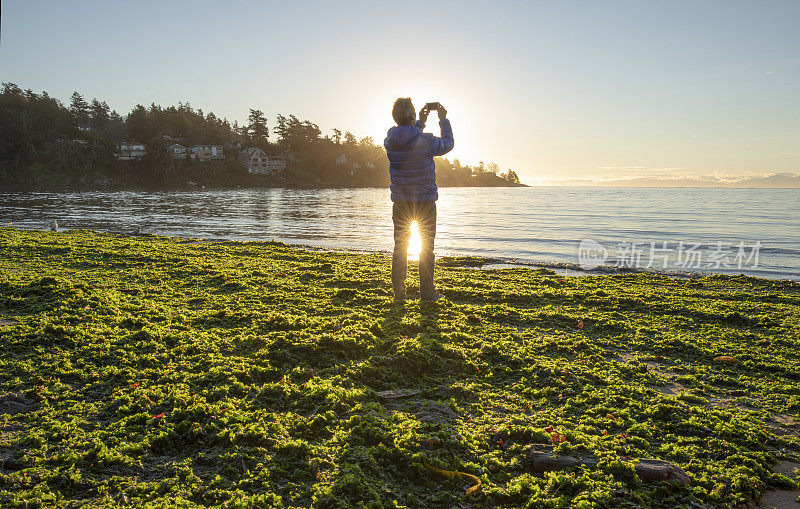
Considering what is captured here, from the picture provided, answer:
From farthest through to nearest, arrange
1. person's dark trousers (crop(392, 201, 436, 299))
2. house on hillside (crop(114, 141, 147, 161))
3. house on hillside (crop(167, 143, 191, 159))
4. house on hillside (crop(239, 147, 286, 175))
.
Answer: house on hillside (crop(239, 147, 286, 175)) → house on hillside (crop(167, 143, 191, 159)) → house on hillside (crop(114, 141, 147, 161)) → person's dark trousers (crop(392, 201, 436, 299))

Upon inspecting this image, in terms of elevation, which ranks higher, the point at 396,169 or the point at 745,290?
the point at 396,169

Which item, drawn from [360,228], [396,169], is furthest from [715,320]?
[360,228]

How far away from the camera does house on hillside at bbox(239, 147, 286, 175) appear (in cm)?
12100

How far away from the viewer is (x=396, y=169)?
6762mm

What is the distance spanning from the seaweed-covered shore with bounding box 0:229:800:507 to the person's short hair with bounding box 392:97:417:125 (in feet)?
9.34

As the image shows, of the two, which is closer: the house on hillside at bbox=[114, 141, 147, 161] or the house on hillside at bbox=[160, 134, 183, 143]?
the house on hillside at bbox=[114, 141, 147, 161]

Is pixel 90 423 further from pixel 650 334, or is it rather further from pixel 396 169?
pixel 650 334

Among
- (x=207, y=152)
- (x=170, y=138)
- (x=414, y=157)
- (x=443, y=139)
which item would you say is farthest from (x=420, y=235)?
(x=170, y=138)

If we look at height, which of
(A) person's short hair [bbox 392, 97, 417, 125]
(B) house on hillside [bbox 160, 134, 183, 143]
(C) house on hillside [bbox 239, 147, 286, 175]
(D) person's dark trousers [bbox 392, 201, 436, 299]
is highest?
(B) house on hillside [bbox 160, 134, 183, 143]

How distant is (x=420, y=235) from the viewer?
6.95 meters

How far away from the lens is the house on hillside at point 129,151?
10556 cm

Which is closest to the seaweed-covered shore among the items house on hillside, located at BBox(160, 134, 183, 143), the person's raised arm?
the person's raised arm

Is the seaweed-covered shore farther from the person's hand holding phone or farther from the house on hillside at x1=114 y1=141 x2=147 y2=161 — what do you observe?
the house on hillside at x1=114 y1=141 x2=147 y2=161

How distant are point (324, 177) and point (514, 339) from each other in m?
128
